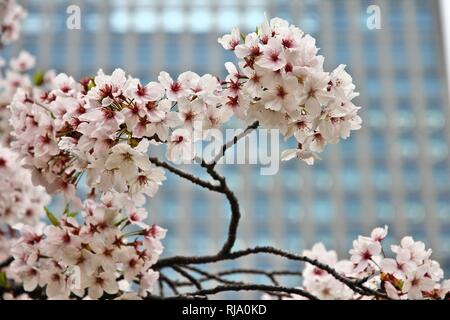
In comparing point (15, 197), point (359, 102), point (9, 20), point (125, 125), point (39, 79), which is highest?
point (359, 102)

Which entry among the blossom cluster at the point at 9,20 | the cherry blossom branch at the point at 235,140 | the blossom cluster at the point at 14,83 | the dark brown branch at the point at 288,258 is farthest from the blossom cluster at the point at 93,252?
the blossom cluster at the point at 9,20

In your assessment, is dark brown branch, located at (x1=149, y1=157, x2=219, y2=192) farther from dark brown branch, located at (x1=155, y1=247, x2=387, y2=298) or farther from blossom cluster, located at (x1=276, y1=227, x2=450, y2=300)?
blossom cluster, located at (x1=276, y1=227, x2=450, y2=300)

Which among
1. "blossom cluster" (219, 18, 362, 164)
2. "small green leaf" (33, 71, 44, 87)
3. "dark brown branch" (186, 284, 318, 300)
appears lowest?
"dark brown branch" (186, 284, 318, 300)

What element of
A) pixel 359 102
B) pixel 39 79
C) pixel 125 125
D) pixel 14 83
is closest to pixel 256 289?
pixel 125 125

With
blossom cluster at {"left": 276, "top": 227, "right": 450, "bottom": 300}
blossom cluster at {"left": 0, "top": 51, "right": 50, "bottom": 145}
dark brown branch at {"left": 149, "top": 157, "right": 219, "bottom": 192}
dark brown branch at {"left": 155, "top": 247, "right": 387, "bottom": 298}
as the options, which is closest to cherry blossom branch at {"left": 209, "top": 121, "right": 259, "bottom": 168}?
dark brown branch at {"left": 149, "top": 157, "right": 219, "bottom": 192}

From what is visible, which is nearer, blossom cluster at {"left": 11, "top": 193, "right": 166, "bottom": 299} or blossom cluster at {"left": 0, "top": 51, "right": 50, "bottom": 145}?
blossom cluster at {"left": 11, "top": 193, "right": 166, "bottom": 299}

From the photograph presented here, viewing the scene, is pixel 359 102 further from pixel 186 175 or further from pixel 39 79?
pixel 186 175
